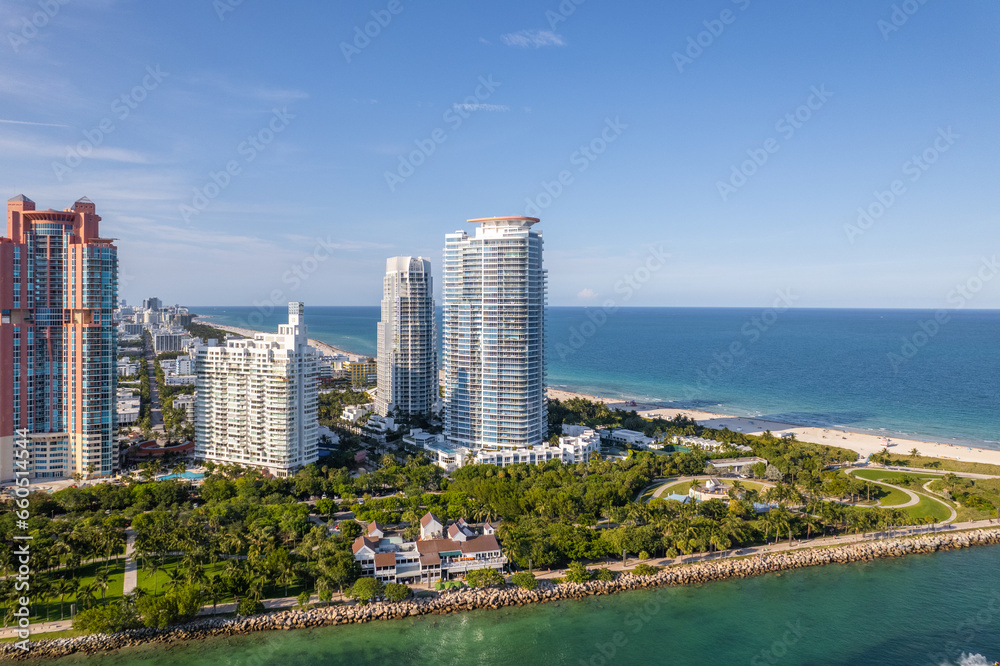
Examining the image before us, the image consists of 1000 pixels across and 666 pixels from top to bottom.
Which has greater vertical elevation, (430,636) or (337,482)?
(337,482)

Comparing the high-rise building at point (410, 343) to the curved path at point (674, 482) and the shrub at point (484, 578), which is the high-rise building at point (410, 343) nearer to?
the curved path at point (674, 482)

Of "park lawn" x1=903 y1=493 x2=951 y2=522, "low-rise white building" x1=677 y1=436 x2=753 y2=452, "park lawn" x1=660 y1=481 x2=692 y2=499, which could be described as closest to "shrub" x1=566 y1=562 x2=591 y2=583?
"park lawn" x1=660 y1=481 x2=692 y2=499

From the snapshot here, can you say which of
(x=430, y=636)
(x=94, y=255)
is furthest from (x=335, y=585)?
(x=94, y=255)

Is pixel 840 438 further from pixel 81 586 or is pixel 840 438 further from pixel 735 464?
pixel 81 586

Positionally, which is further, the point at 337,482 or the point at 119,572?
the point at 337,482

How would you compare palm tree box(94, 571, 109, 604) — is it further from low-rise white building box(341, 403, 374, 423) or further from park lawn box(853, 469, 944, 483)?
park lawn box(853, 469, 944, 483)

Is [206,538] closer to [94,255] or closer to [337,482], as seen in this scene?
[337,482]

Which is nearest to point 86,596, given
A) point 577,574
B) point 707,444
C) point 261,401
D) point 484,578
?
point 484,578
